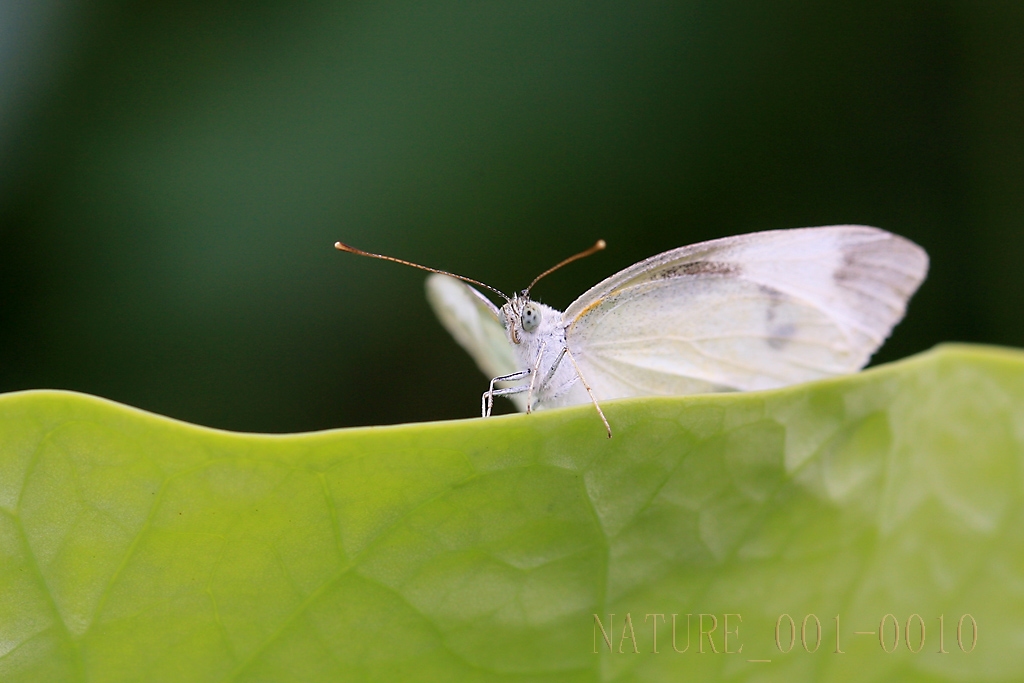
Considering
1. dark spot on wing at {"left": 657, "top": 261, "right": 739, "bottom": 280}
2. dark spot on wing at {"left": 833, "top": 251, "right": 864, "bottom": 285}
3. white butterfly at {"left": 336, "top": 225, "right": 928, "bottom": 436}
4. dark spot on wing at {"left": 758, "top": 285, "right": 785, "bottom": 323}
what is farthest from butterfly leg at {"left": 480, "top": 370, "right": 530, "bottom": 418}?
dark spot on wing at {"left": 833, "top": 251, "right": 864, "bottom": 285}

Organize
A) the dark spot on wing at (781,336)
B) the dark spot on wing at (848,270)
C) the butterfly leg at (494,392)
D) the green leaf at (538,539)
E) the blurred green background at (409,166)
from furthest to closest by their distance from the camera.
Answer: the blurred green background at (409,166) < the dark spot on wing at (781,336) < the dark spot on wing at (848,270) < the butterfly leg at (494,392) < the green leaf at (538,539)

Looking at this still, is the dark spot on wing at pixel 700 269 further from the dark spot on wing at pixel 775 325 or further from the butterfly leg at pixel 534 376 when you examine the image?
the butterfly leg at pixel 534 376

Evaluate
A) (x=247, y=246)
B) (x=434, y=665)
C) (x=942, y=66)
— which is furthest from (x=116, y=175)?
(x=942, y=66)

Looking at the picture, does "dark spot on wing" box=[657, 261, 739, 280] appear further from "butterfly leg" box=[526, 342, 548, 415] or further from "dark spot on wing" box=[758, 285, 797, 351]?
"butterfly leg" box=[526, 342, 548, 415]

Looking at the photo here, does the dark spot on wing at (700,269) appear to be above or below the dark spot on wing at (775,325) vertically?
above

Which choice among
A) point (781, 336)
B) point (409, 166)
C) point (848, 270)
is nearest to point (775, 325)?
point (781, 336)

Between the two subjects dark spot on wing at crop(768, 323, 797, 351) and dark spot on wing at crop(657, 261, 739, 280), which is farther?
dark spot on wing at crop(768, 323, 797, 351)

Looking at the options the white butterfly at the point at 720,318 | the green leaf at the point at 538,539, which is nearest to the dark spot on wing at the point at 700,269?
the white butterfly at the point at 720,318
